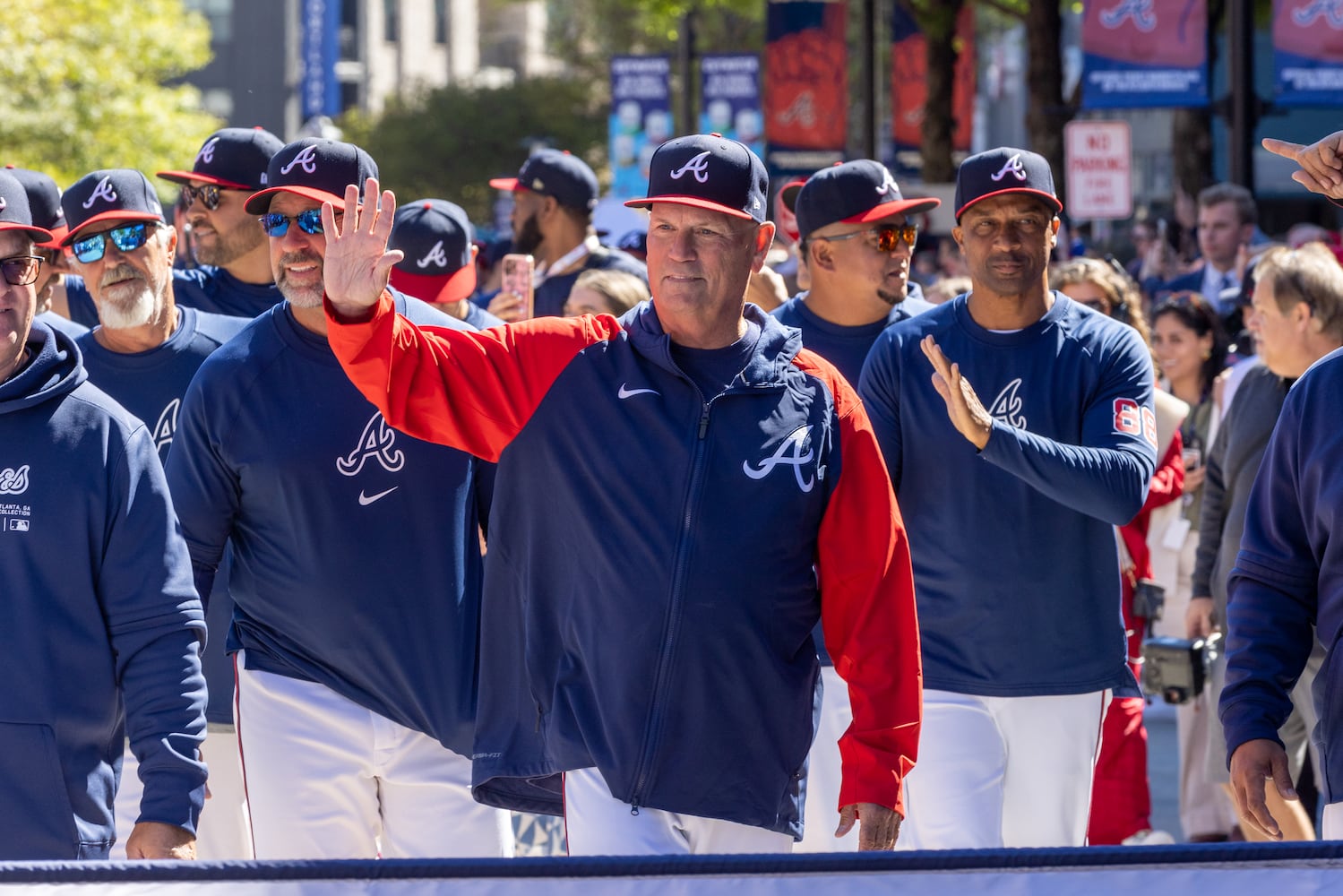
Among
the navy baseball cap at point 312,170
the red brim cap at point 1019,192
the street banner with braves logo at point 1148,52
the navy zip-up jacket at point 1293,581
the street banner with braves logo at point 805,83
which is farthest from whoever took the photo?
the street banner with braves logo at point 805,83

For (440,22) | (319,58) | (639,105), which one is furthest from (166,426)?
(440,22)

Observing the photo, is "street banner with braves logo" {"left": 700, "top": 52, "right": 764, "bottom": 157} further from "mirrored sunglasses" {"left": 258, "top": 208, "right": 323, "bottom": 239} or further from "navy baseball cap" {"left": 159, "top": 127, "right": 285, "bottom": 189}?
"mirrored sunglasses" {"left": 258, "top": 208, "right": 323, "bottom": 239}

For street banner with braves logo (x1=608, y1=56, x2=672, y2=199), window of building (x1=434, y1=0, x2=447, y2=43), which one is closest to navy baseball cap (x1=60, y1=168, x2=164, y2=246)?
street banner with braves logo (x1=608, y1=56, x2=672, y2=199)

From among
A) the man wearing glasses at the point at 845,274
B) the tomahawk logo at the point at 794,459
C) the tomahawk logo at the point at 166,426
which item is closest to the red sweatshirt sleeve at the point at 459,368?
the tomahawk logo at the point at 794,459

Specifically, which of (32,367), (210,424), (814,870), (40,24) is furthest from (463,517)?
(40,24)

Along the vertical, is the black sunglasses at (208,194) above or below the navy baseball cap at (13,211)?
below

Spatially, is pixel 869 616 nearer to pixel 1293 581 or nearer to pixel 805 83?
pixel 1293 581

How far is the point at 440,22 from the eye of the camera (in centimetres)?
7412

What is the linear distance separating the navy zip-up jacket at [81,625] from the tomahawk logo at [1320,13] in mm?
13694

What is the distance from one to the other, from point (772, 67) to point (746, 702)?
23.0 m

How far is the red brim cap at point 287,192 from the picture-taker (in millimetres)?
4891

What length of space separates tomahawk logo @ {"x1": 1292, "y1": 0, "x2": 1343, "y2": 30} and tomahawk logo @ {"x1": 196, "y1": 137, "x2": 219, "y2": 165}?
1149 cm

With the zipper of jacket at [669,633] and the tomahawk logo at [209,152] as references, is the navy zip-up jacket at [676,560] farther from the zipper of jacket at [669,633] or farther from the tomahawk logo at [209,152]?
the tomahawk logo at [209,152]

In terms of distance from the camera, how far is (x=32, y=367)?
3787 millimetres
